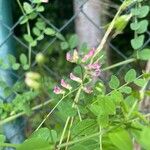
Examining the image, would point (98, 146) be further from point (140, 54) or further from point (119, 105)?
point (140, 54)

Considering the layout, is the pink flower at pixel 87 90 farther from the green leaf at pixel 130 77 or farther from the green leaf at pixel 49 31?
the green leaf at pixel 49 31

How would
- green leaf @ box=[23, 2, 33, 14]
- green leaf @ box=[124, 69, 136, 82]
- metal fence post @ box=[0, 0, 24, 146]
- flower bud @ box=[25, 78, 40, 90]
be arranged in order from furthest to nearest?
metal fence post @ box=[0, 0, 24, 146] → green leaf @ box=[23, 2, 33, 14] → green leaf @ box=[124, 69, 136, 82] → flower bud @ box=[25, 78, 40, 90]

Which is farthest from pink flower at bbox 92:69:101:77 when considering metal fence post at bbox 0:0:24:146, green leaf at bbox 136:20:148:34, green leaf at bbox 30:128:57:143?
metal fence post at bbox 0:0:24:146

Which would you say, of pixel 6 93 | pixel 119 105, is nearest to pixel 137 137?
pixel 119 105

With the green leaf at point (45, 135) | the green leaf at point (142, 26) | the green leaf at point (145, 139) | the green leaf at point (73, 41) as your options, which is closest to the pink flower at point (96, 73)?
the green leaf at point (45, 135)

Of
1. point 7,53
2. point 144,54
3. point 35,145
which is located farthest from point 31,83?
point 7,53

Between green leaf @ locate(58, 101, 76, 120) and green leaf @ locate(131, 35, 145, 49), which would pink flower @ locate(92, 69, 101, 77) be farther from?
green leaf @ locate(131, 35, 145, 49)

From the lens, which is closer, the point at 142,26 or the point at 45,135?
the point at 45,135

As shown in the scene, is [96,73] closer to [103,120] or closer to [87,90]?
[87,90]
